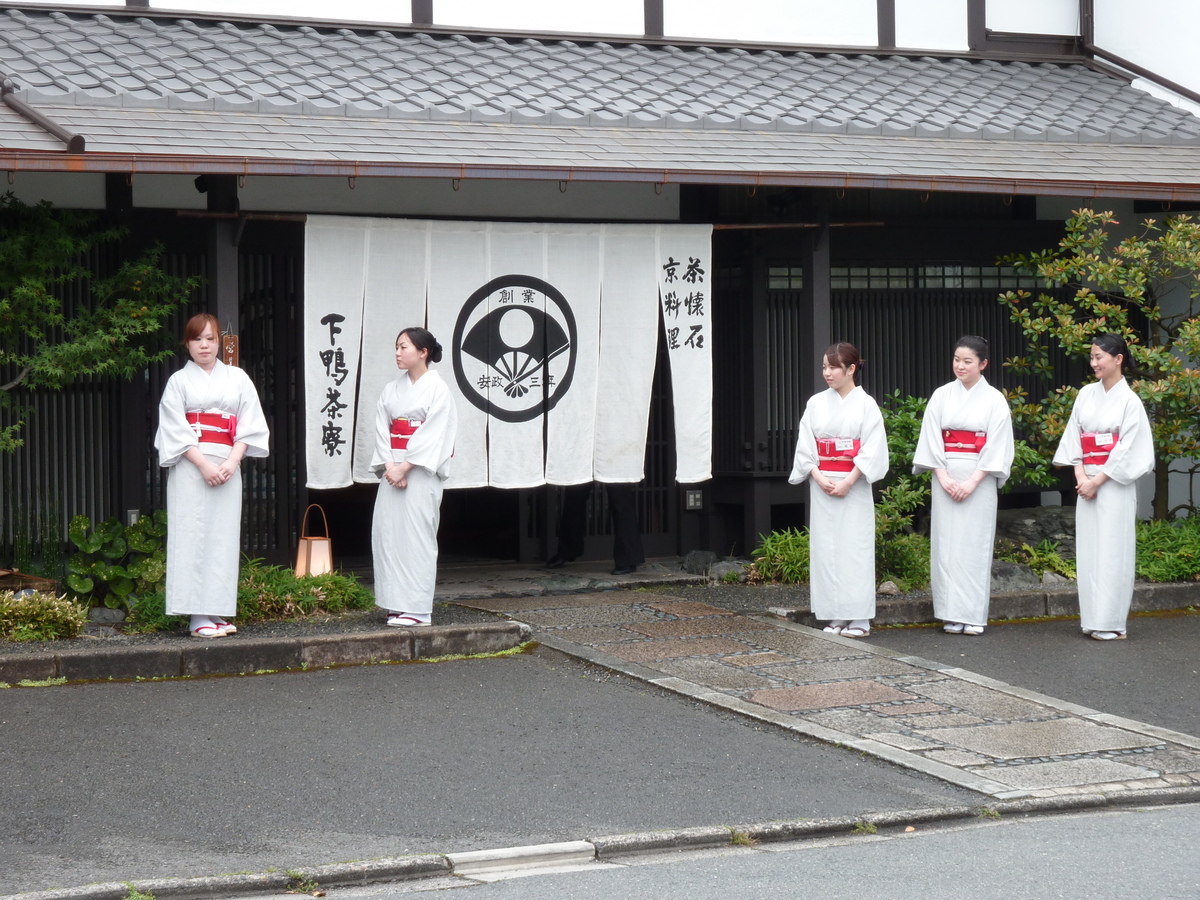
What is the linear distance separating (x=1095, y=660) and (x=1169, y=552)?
9.18 ft

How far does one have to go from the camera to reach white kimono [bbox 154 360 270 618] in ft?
27.4

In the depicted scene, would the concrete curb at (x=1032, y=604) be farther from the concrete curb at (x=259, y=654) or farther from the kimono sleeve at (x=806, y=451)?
the concrete curb at (x=259, y=654)

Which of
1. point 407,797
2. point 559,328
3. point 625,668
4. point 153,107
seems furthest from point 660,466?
point 407,797

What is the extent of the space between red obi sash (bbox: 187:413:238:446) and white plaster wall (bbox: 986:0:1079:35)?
867cm

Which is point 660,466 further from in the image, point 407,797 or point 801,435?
point 407,797

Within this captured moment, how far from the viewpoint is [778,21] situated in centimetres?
1281

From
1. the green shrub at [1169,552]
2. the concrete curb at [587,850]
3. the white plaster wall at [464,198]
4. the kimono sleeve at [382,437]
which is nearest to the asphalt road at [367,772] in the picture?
the concrete curb at [587,850]

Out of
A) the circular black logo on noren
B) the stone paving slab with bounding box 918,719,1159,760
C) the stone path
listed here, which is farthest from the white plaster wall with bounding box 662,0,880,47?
the stone paving slab with bounding box 918,719,1159,760

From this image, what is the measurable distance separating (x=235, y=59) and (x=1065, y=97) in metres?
7.17

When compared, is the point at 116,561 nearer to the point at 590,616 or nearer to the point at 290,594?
the point at 290,594

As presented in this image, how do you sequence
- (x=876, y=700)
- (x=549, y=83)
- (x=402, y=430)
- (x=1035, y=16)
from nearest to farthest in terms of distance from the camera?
(x=876, y=700)
(x=402, y=430)
(x=549, y=83)
(x=1035, y=16)

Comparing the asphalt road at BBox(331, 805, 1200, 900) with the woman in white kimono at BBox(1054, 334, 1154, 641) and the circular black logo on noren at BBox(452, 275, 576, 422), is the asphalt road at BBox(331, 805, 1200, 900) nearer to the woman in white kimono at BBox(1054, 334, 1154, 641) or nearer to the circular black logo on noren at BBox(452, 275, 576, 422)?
the woman in white kimono at BBox(1054, 334, 1154, 641)

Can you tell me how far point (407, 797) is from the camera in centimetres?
579

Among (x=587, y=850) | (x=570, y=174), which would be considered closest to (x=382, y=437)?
(x=570, y=174)
